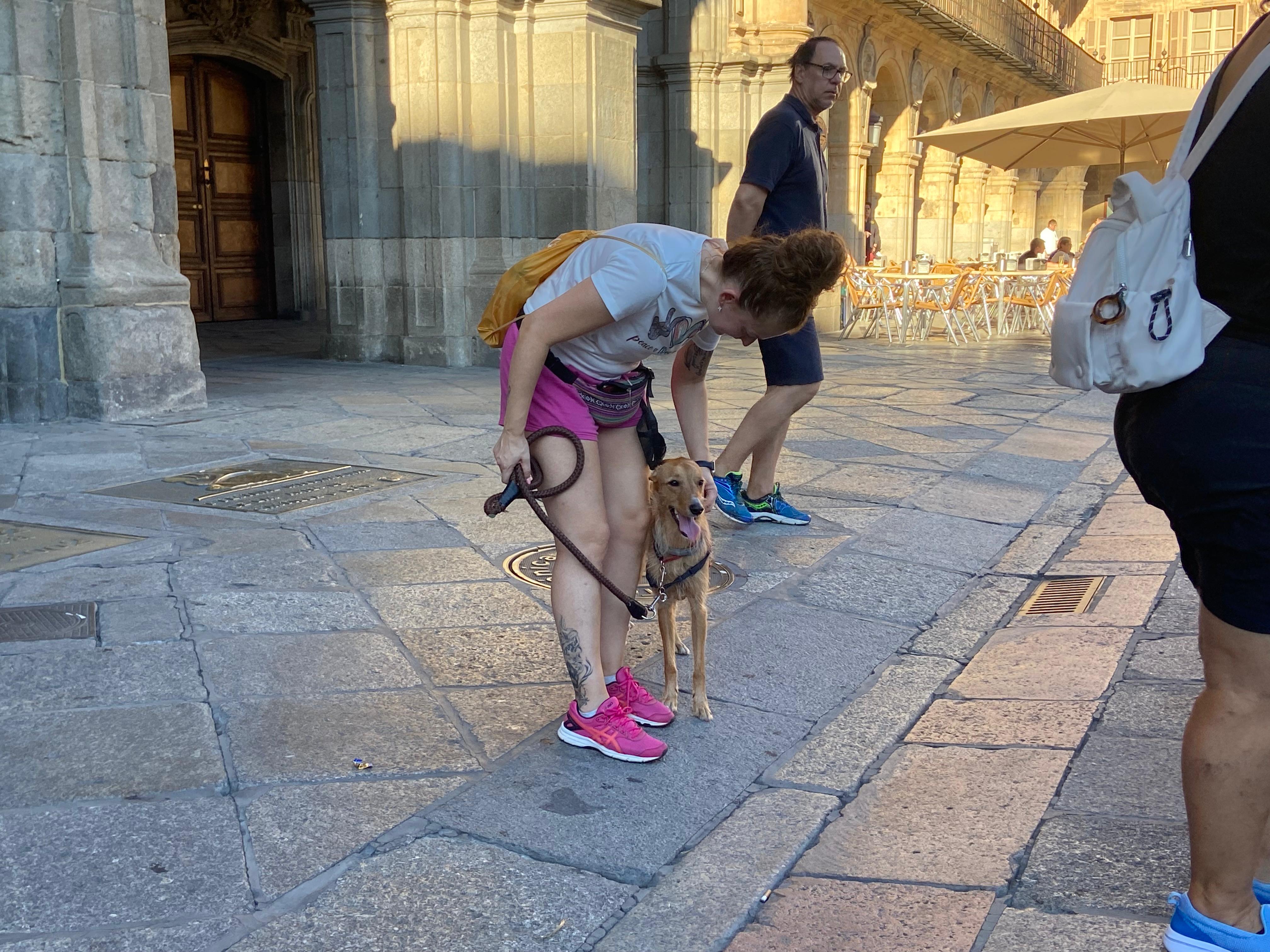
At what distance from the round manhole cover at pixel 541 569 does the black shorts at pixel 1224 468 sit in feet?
7.74

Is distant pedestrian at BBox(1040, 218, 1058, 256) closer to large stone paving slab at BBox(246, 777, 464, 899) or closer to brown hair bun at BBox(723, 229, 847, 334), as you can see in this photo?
brown hair bun at BBox(723, 229, 847, 334)

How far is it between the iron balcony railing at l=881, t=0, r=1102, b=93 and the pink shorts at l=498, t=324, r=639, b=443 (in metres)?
19.4

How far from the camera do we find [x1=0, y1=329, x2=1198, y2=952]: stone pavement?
2279mm

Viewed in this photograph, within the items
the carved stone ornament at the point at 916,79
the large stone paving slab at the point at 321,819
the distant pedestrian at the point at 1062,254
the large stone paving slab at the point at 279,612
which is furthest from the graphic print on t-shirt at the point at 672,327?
the carved stone ornament at the point at 916,79

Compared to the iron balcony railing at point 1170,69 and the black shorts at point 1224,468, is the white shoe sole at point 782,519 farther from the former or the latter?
the iron balcony railing at point 1170,69

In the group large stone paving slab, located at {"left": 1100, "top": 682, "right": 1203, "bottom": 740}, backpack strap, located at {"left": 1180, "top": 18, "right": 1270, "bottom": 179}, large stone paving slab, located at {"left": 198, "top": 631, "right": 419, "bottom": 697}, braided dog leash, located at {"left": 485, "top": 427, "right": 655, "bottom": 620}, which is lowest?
large stone paving slab, located at {"left": 1100, "top": 682, "right": 1203, "bottom": 740}

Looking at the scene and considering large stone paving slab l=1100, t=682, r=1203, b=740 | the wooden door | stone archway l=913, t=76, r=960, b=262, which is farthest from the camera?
stone archway l=913, t=76, r=960, b=262

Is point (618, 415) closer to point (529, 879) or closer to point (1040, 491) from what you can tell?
point (529, 879)

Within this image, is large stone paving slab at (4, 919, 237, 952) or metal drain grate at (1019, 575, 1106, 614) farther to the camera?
metal drain grate at (1019, 575, 1106, 614)

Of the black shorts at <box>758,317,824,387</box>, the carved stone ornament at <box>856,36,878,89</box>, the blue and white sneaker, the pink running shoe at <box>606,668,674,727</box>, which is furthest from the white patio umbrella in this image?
the blue and white sneaker

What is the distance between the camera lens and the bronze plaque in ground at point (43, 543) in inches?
179

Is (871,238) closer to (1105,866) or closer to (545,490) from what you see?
(545,490)

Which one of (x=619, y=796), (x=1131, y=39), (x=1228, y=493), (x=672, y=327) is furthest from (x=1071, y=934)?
(x=1131, y=39)

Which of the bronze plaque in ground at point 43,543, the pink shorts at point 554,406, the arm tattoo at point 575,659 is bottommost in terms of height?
the bronze plaque in ground at point 43,543
